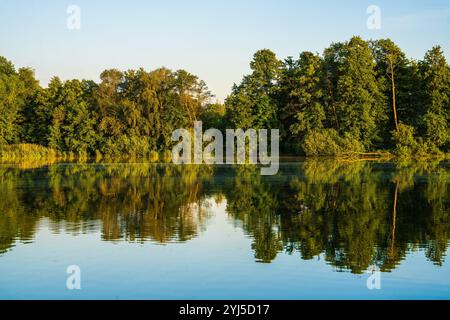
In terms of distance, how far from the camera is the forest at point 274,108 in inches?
2436

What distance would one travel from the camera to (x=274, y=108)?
228 feet

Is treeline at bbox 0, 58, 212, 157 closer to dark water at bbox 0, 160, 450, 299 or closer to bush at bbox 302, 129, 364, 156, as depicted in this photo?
bush at bbox 302, 129, 364, 156

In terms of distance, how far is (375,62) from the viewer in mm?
65688

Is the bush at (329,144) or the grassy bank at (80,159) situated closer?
the grassy bank at (80,159)

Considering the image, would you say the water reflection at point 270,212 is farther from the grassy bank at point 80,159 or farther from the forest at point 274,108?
the forest at point 274,108

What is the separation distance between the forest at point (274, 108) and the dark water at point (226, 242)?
36.7 m

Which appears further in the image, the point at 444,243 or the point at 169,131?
the point at 169,131

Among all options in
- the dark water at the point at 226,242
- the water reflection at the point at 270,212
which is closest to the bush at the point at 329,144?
the water reflection at the point at 270,212

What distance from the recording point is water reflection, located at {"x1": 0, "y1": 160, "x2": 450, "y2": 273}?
14.4m

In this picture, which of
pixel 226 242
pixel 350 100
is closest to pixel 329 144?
pixel 350 100
